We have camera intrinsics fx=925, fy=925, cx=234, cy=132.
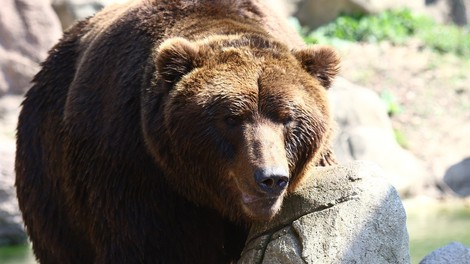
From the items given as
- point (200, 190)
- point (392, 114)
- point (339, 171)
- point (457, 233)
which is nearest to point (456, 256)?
point (339, 171)

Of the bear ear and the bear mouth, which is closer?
the bear mouth

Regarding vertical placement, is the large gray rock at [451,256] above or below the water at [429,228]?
above

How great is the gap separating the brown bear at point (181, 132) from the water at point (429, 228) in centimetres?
388

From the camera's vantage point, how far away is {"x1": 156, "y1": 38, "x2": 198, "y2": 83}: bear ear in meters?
5.36

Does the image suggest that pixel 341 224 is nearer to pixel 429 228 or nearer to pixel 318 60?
pixel 318 60

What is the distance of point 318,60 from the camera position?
5.55 m

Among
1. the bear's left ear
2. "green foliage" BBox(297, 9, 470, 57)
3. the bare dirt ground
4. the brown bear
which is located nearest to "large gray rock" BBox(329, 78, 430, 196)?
the bare dirt ground

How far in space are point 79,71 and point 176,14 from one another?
92 cm

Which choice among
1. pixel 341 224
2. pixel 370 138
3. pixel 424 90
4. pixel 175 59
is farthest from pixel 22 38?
pixel 341 224

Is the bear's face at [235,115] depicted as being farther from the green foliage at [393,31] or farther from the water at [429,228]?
the green foliage at [393,31]

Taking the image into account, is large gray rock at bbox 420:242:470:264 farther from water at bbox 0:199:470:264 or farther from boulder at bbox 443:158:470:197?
boulder at bbox 443:158:470:197

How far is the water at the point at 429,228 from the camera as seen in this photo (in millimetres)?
10195

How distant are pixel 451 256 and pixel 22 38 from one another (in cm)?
1013

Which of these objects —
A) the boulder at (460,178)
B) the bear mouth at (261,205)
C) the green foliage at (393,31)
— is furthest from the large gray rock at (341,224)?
the green foliage at (393,31)
